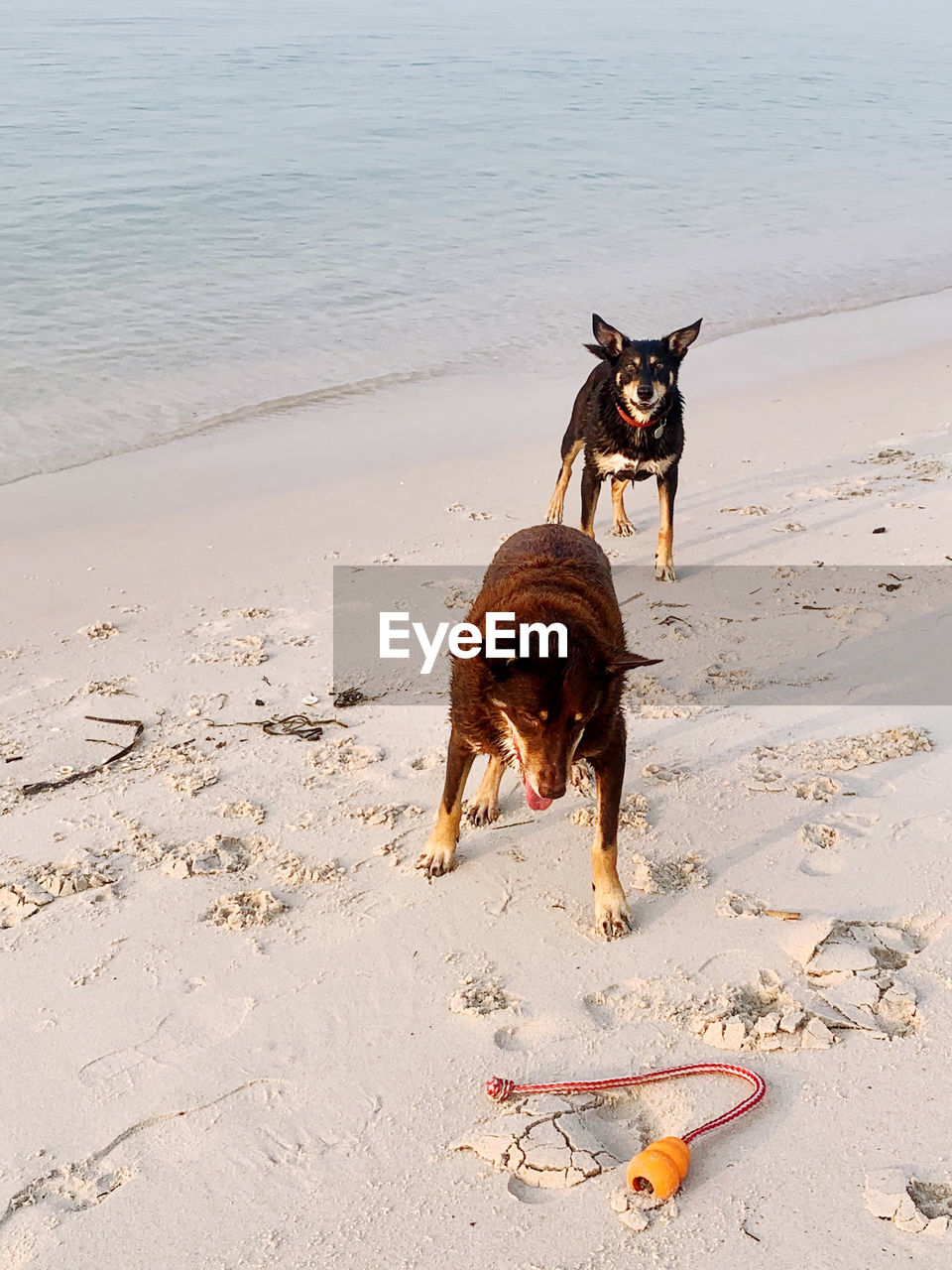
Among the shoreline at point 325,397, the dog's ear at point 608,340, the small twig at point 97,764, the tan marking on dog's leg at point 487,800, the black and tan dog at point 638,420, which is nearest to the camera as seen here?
the tan marking on dog's leg at point 487,800

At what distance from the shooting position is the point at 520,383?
10406 millimetres

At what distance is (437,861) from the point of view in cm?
394

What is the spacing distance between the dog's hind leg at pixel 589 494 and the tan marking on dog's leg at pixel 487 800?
9.05 feet

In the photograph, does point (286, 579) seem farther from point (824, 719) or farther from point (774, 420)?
point (774, 420)

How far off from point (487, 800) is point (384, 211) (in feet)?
43.6

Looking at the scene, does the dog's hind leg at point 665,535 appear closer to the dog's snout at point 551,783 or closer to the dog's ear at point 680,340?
the dog's ear at point 680,340

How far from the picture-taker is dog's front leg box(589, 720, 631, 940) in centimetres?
363

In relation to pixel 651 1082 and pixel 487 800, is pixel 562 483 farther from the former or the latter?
pixel 651 1082

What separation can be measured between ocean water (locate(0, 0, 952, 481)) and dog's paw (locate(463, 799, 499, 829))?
5.35 metres

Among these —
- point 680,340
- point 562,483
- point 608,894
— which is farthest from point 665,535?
point 608,894

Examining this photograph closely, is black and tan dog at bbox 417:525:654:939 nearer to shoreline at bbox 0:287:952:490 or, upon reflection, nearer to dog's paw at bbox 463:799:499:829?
dog's paw at bbox 463:799:499:829

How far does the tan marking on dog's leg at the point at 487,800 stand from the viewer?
4277mm

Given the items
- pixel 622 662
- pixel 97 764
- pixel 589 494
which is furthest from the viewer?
pixel 589 494

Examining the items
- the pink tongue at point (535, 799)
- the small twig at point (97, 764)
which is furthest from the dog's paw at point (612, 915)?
the small twig at point (97, 764)
